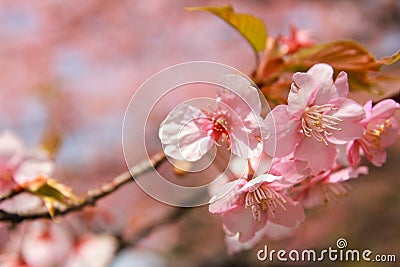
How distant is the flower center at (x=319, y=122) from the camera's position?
68cm

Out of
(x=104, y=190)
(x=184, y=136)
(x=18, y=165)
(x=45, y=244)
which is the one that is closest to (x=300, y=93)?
(x=184, y=136)

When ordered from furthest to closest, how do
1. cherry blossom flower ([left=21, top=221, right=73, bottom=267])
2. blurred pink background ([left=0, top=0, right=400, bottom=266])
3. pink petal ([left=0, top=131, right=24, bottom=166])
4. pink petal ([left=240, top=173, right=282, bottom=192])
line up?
blurred pink background ([left=0, top=0, right=400, bottom=266]), cherry blossom flower ([left=21, top=221, right=73, bottom=267]), pink petal ([left=0, top=131, right=24, bottom=166]), pink petal ([left=240, top=173, right=282, bottom=192])

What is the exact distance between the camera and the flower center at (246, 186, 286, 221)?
0.70 meters

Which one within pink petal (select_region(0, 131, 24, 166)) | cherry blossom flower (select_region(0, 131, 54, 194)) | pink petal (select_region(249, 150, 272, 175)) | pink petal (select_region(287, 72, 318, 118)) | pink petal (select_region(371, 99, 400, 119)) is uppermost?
pink petal (select_region(287, 72, 318, 118))

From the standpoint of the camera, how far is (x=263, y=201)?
2.36 ft

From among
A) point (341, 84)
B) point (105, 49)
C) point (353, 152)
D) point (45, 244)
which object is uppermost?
point (341, 84)

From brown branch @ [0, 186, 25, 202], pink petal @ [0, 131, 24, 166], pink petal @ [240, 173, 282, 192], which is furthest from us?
pink petal @ [0, 131, 24, 166]

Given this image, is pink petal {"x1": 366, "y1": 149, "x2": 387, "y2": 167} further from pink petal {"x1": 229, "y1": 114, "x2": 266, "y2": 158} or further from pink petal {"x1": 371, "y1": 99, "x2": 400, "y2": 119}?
pink petal {"x1": 229, "y1": 114, "x2": 266, "y2": 158}

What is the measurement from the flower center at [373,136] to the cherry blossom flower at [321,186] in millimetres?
40

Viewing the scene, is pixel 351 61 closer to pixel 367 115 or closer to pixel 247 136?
pixel 367 115

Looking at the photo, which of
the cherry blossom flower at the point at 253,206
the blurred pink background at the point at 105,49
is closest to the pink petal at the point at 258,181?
the cherry blossom flower at the point at 253,206

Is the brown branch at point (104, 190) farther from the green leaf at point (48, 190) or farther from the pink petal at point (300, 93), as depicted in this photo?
the pink petal at point (300, 93)

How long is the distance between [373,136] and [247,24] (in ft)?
0.85

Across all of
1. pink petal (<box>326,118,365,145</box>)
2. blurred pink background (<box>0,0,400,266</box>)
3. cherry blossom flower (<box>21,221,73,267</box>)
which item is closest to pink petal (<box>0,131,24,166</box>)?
cherry blossom flower (<box>21,221,73,267</box>)
